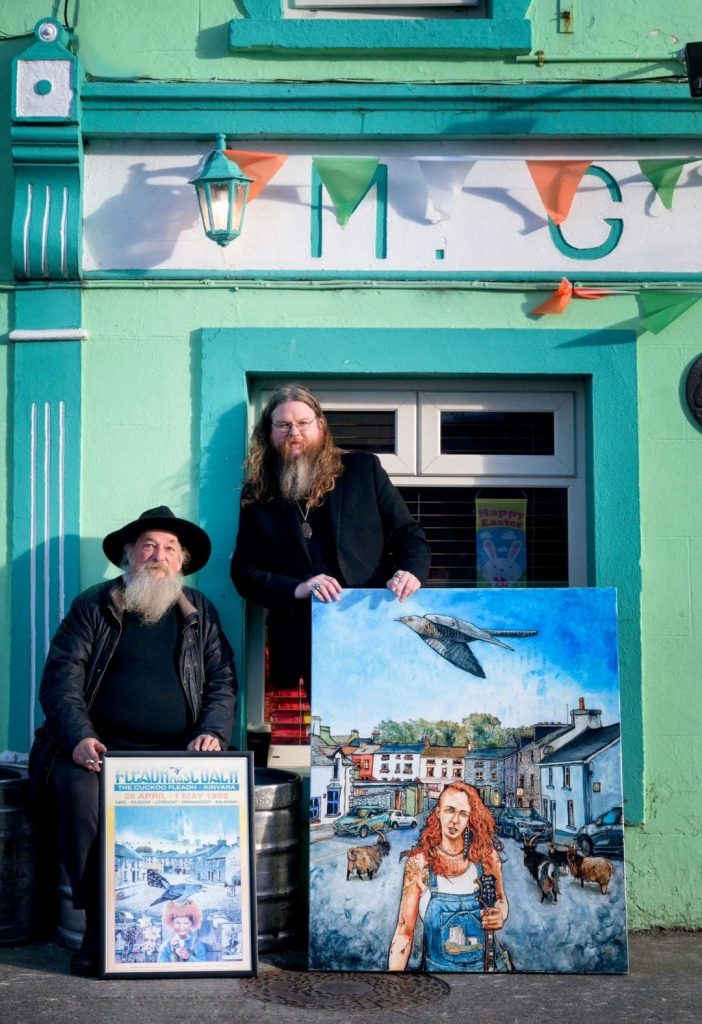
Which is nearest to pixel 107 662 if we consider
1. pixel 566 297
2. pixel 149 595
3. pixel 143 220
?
pixel 149 595

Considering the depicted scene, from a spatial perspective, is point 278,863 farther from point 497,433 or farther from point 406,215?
point 406,215

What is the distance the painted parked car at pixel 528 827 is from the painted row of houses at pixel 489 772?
3 cm

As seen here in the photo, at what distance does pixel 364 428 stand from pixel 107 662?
1740 mm

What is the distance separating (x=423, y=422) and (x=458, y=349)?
0.41m

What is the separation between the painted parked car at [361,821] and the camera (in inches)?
217

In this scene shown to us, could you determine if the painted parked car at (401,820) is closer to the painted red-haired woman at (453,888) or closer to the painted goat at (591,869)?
the painted red-haired woman at (453,888)

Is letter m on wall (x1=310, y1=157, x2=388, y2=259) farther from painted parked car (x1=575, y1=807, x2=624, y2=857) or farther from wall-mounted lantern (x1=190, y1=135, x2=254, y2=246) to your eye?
painted parked car (x1=575, y1=807, x2=624, y2=857)

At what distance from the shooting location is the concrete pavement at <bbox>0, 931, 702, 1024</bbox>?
486cm

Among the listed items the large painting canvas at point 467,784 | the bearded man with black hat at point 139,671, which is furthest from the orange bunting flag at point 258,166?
the large painting canvas at point 467,784

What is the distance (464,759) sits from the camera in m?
5.54

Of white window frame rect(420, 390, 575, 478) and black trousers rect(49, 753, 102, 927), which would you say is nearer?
black trousers rect(49, 753, 102, 927)

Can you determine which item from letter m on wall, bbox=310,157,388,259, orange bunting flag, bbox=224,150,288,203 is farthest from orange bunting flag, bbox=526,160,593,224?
orange bunting flag, bbox=224,150,288,203

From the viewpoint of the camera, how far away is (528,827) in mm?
5461

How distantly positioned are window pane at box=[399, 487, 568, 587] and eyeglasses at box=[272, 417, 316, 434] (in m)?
0.71
